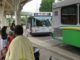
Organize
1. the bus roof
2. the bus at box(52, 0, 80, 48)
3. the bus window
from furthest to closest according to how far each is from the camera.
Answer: the bus window
the bus roof
the bus at box(52, 0, 80, 48)

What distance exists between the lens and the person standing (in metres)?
5.27

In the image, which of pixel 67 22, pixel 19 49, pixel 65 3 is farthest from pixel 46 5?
pixel 19 49

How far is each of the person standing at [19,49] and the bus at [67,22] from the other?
7514mm

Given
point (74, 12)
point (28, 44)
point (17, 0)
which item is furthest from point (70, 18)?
point (17, 0)

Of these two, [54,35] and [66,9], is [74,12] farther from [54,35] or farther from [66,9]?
[54,35]

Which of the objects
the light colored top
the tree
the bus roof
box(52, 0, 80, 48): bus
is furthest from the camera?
the tree

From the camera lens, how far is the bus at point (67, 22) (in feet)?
43.8

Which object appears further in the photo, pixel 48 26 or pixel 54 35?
pixel 48 26

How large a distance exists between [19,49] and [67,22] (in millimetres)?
10153

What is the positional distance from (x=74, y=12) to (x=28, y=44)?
9140 mm

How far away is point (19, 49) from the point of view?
529 centimetres

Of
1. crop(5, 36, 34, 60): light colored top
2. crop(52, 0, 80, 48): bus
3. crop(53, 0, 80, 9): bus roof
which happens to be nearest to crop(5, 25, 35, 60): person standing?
crop(5, 36, 34, 60): light colored top

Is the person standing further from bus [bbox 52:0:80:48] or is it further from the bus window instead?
the bus window

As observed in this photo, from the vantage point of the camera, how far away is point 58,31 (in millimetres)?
16594
